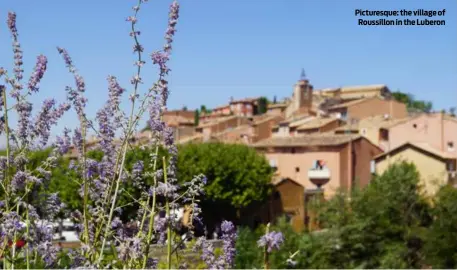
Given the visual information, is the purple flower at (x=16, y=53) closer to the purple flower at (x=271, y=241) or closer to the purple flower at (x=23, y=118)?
the purple flower at (x=23, y=118)

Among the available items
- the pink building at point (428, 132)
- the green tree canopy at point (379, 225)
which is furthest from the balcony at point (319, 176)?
the green tree canopy at point (379, 225)

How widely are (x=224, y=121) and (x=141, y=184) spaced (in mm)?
53162

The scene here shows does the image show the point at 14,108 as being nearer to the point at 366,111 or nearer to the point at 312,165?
the point at 312,165

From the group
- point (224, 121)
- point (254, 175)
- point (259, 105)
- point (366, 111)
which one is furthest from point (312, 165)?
point (259, 105)

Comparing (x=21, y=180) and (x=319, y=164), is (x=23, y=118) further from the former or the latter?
(x=319, y=164)

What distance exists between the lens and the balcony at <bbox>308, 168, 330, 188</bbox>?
39744 mm

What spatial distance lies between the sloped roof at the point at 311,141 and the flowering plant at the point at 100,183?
36.1 metres

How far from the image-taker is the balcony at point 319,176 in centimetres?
3974

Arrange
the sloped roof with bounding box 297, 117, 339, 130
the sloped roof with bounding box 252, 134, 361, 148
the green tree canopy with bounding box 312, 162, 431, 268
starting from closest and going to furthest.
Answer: the green tree canopy with bounding box 312, 162, 431, 268
the sloped roof with bounding box 252, 134, 361, 148
the sloped roof with bounding box 297, 117, 339, 130

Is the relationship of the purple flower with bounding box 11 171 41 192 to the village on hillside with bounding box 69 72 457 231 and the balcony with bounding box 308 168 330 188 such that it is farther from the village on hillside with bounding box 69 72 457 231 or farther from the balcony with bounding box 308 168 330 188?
the balcony with bounding box 308 168 330 188

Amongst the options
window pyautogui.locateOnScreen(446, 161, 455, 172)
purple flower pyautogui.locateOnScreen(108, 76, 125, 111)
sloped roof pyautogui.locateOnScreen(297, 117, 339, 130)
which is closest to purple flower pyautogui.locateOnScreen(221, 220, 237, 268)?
purple flower pyautogui.locateOnScreen(108, 76, 125, 111)

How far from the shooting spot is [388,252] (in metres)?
23.6

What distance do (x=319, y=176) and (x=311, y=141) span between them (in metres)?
1.98

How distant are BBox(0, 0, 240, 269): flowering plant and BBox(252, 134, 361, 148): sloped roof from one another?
36.1 meters
